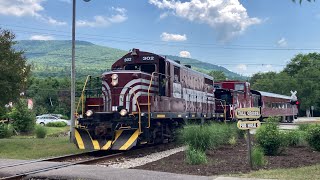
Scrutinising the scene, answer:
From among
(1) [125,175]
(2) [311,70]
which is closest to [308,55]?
(2) [311,70]

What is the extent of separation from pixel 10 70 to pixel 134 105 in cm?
701

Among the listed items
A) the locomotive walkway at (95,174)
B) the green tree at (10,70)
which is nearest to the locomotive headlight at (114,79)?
the locomotive walkway at (95,174)

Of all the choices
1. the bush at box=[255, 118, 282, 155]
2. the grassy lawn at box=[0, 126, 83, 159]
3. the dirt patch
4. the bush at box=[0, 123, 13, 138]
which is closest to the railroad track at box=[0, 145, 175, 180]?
the grassy lawn at box=[0, 126, 83, 159]

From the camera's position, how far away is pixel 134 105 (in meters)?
15.8

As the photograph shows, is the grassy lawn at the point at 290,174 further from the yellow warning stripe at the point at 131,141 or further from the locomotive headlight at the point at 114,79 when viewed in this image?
the locomotive headlight at the point at 114,79

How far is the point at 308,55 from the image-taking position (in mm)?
120000

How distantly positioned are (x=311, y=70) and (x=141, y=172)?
9610 cm

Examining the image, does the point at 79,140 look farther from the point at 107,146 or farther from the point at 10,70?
the point at 10,70

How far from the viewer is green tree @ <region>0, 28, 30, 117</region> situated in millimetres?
18922

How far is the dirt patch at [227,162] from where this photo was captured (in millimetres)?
11023

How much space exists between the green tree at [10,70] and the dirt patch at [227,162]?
9325 mm

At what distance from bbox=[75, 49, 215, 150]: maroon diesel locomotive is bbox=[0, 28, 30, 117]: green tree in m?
5.02

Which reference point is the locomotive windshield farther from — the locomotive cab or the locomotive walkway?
the locomotive walkway

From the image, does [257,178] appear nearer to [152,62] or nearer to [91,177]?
[91,177]
